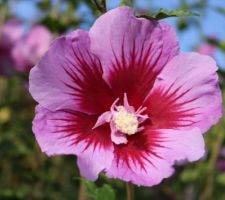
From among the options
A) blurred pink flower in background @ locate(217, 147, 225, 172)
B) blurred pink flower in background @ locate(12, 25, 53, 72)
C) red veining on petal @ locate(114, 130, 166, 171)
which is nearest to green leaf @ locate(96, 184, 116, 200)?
red veining on petal @ locate(114, 130, 166, 171)

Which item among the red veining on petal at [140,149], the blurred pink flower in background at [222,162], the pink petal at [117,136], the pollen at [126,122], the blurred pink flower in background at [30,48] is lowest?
the blurred pink flower in background at [222,162]

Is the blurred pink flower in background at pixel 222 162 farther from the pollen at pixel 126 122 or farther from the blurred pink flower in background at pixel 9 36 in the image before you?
the pollen at pixel 126 122

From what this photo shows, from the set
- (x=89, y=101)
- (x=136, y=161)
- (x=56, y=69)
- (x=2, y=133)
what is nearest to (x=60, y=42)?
(x=56, y=69)

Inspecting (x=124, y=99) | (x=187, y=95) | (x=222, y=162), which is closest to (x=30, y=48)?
(x=222, y=162)

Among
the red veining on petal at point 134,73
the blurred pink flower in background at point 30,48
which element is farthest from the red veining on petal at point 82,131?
the blurred pink flower in background at point 30,48

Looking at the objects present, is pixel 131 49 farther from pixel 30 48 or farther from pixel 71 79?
pixel 30 48
